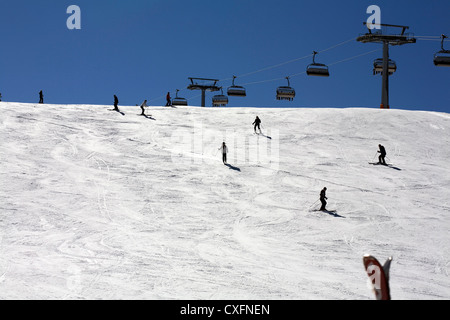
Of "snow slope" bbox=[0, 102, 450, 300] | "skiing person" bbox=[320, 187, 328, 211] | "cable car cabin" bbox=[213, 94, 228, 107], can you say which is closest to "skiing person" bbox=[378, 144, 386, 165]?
"snow slope" bbox=[0, 102, 450, 300]

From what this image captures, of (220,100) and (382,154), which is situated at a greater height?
(220,100)

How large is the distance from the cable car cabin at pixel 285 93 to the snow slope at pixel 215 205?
15324 mm

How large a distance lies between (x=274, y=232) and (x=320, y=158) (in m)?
10.9

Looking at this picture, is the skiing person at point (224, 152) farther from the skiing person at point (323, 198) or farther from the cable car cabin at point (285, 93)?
the cable car cabin at point (285, 93)

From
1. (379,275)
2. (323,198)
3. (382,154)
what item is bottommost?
(323,198)

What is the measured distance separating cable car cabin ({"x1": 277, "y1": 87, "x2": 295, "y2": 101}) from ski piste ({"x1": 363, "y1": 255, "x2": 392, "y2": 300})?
163 ft

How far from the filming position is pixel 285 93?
54156 mm

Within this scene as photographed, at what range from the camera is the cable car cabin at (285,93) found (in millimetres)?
54062

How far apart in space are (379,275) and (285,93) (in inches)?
1975

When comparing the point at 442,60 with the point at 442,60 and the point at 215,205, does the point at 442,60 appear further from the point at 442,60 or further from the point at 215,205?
the point at 215,205

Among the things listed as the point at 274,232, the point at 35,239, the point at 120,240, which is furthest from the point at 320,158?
the point at 35,239

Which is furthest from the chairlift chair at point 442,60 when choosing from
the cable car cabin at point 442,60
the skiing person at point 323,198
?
the skiing person at point 323,198

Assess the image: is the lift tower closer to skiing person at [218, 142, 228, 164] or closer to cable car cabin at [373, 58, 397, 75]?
cable car cabin at [373, 58, 397, 75]

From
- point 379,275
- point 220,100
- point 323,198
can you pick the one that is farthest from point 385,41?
point 379,275
